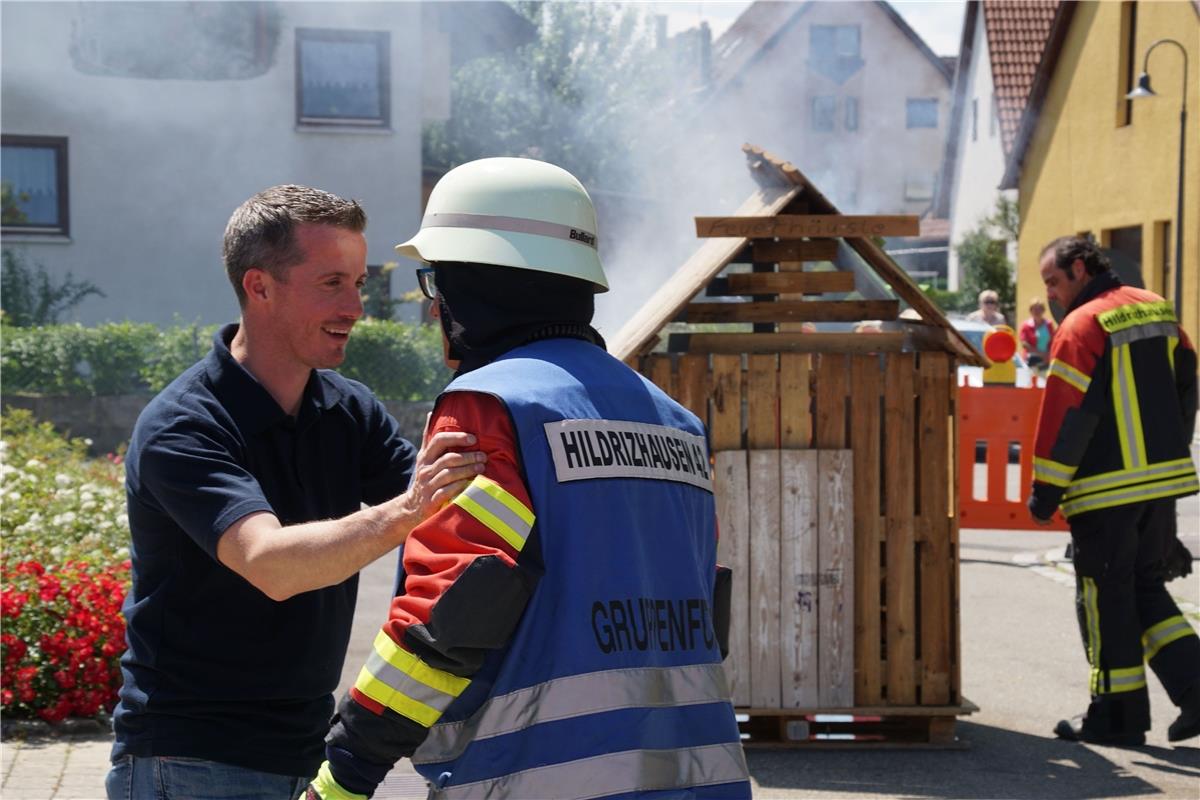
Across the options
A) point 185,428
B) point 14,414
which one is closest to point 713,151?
point 14,414

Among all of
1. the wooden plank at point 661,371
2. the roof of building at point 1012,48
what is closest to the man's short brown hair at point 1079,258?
the wooden plank at point 661,371

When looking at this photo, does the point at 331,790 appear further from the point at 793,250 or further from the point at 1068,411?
the point at 1068,411

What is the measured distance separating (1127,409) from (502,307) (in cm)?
427

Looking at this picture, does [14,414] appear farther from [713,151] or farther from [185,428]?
[713,151]

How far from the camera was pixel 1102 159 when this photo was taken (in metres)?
23.7

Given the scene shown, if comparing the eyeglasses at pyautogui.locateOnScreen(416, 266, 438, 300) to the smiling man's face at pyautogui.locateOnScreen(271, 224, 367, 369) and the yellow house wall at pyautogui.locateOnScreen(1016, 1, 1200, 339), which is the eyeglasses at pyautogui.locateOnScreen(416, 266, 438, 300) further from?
the yellow house wall at pyautogui.locateOnScreen(1016, 1, 1200, 339)

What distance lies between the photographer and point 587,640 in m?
2.18

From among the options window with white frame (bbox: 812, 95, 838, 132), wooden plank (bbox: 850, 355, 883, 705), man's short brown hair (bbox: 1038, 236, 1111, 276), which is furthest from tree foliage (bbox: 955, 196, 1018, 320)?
wooden plank (bbox: 850, 355, 883, 705)

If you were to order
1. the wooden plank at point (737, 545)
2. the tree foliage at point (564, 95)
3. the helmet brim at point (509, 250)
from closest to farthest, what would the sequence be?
the helmet brim at point (509, 250) < the wooden plank at point (737, 545) < the tree foliage at point (564, 95)

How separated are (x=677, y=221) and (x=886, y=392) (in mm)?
17089

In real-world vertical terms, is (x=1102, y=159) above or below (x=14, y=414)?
above

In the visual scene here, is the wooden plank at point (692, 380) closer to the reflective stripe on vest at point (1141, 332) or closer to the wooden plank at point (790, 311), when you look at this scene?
the wooden plank at point (790, 311)

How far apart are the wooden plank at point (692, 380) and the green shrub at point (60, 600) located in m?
2.28

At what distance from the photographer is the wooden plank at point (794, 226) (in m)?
5.50
